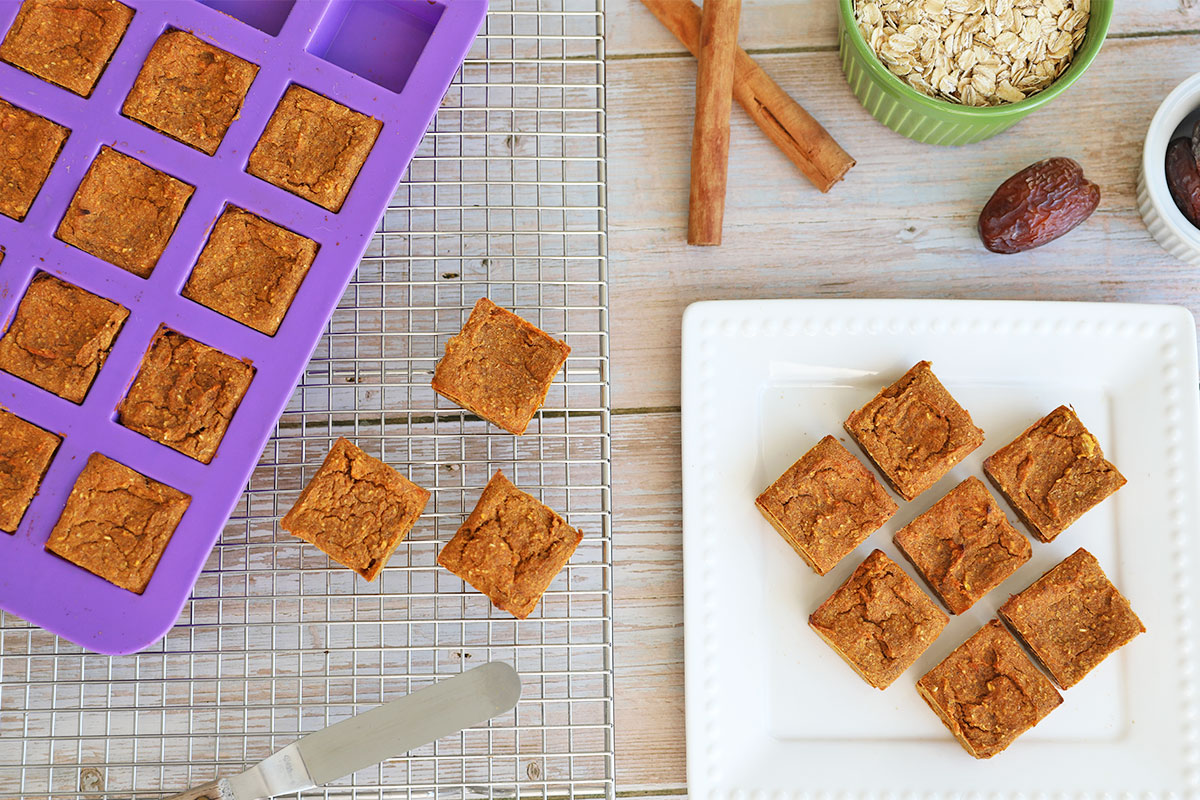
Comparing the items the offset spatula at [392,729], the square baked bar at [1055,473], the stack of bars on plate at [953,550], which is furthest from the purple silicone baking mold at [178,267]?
the square baked bar at [1055,473]

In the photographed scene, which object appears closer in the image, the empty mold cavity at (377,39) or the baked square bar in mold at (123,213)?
the baked square bar in mold at (123,213)

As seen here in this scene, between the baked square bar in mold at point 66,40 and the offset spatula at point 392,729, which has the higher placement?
the baked square bar in mold at point 66,40

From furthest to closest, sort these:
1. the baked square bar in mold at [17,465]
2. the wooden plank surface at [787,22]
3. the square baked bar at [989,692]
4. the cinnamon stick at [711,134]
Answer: the wooden plank surface at [787,22], the cinnamon stick at [711,134], the square baked bar at [989,692], the baked square bar in mold at [17,465]

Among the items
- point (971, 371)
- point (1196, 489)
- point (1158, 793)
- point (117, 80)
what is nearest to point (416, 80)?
point (117, 80)

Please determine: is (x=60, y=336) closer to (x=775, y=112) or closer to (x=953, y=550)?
(x=775, y=112)

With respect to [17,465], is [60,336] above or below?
above

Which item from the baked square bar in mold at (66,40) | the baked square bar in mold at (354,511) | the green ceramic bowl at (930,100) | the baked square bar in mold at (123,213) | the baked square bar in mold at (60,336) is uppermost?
the green ceramic bowl at (930,100)

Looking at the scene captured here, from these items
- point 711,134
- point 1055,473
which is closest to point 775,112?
point 711,134

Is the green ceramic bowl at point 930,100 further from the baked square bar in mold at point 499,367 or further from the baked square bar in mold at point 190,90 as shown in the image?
the baked square bar in mold at point 190,90
